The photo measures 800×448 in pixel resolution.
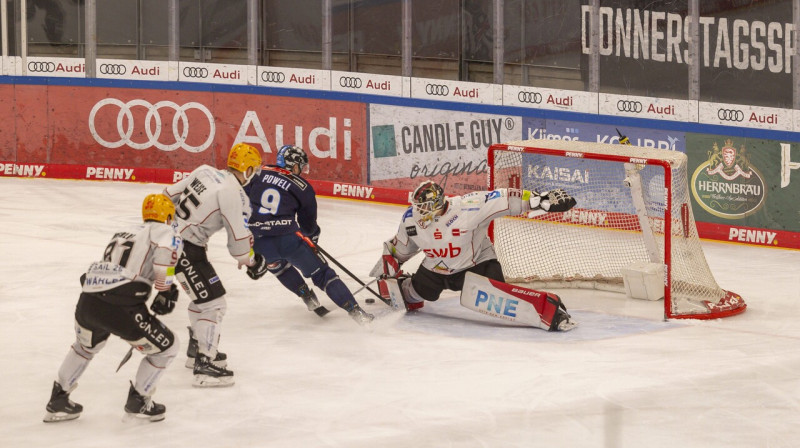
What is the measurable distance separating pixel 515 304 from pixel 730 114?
15.4 ft

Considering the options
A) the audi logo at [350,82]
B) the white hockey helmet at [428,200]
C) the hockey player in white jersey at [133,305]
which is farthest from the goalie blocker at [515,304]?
the audi logo at [350,82]

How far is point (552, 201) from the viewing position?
9.94 meters

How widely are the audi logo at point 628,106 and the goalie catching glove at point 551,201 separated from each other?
14.8ft

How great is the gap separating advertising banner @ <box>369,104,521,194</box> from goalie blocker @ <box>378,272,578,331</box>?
510 centimetres

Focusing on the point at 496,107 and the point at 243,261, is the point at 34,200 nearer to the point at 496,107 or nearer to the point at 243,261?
the point at 496,107

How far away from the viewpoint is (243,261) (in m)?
8.80

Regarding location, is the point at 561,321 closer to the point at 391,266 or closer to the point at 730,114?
the point at 391,266

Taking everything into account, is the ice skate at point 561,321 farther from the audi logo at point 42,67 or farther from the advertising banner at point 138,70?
the audi logo at point 42,67

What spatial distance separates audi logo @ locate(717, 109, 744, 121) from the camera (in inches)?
532

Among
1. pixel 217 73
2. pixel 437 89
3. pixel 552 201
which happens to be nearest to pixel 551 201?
pixel 552 201

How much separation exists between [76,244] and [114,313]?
6.01 metres

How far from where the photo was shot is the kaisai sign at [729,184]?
1339 cm

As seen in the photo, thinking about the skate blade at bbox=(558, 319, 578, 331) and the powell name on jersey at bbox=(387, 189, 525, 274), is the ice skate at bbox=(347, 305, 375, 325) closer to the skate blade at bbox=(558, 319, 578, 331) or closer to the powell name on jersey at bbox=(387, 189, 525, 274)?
the powell name on jersey at bbox=(387, 189, 525, 274)

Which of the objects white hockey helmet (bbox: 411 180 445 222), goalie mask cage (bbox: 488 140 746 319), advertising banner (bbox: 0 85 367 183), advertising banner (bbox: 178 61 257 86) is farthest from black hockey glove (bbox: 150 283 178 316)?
advertising banner (bbox: 178 61 257 86)
